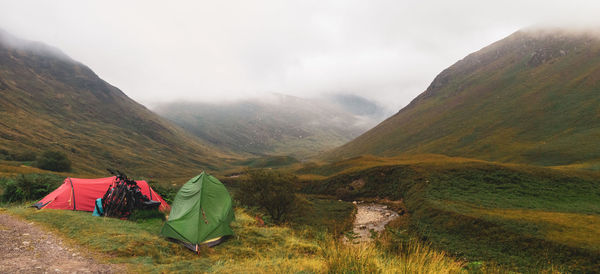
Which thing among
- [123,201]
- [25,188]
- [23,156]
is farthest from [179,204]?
[23,156]

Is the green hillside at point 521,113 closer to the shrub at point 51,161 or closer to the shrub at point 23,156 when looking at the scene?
the shrub at point 51,161

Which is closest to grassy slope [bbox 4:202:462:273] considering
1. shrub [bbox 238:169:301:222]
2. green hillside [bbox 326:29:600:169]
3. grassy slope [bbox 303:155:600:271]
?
grassy slope [bbox 303:155:600:271]

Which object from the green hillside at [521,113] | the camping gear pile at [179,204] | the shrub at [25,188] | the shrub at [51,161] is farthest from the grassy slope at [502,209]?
the shrub at [51,161]

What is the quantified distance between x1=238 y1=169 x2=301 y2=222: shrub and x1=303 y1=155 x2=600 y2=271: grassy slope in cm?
1861

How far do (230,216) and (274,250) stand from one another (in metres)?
5.24

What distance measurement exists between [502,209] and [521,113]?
101 m

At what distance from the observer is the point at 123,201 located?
18.6 metres

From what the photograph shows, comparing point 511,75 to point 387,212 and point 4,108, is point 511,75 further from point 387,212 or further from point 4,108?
point 4,108

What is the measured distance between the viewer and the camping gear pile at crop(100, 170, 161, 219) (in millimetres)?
18438

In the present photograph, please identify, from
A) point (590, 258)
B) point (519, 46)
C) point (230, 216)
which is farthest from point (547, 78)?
point (230, 216)

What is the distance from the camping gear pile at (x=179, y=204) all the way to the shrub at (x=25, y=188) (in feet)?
16.2

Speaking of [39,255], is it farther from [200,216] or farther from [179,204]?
[179,204]

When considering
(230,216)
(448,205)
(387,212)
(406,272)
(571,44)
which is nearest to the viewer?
(406,272)

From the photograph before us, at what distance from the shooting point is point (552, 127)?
87812 mm
